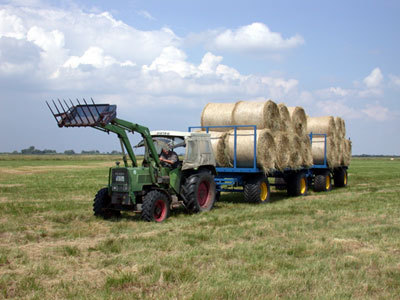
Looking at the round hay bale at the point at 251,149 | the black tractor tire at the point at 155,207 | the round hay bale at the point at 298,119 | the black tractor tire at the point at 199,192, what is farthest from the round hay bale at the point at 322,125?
the black tractor tire at the point at 155,207

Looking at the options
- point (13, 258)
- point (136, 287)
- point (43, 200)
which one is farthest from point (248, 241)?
point (43, 200)

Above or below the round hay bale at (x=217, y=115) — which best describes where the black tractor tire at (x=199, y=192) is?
below

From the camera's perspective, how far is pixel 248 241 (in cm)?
813

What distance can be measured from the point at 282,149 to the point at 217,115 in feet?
7.87

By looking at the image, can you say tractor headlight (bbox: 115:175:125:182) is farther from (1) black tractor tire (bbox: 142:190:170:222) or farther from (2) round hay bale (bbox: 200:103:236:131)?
(2) round hay bale (bbox: 200:103:236:131)

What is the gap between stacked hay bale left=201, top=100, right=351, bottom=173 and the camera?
14.3 meters

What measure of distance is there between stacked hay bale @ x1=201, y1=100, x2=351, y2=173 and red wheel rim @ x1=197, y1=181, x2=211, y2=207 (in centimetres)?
219

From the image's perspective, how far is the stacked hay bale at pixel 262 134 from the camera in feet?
47.0

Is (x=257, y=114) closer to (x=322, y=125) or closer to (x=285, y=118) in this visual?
(x=285, y=118)

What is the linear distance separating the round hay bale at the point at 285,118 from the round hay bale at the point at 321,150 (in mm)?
3686

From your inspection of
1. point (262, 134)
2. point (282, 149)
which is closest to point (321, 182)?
point (282, 149)

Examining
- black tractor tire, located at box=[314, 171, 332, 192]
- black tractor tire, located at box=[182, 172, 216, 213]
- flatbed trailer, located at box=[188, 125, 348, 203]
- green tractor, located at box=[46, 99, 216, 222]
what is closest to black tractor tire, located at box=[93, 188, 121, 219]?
green tractor, located at box=[46, 99, 216, 222]

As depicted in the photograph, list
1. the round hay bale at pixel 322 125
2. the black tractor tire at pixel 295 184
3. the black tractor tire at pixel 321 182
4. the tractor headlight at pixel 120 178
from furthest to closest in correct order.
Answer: the round hay bale at pixel 322 125 < the black tractor tire at pixel 321 182 < the black tractor tire at pixel 295 184 < the tractor headlight at pixel 120 178

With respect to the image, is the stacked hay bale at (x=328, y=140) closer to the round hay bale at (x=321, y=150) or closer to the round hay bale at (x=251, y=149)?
the round hay bale at (x=321, y=150)
